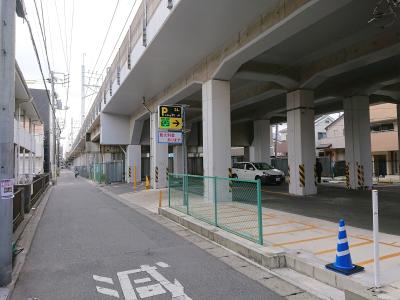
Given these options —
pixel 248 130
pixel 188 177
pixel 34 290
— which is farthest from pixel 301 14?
pixel 248 130

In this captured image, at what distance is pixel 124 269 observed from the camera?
588 cm

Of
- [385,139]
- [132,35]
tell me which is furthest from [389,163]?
[132,35]

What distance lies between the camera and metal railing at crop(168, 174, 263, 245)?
23.0 feet

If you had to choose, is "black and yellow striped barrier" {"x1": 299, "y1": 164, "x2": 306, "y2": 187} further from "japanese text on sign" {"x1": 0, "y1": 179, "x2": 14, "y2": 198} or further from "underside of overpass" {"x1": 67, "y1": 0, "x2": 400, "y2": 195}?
"japanese text on sign" {"x1": 0, "y1": 179, "x2": 14, "y2": 198}

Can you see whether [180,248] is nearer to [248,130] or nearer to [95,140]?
[248,130]

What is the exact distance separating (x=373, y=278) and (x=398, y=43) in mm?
9214

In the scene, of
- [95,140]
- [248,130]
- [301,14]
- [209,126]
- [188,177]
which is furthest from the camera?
[95,140]

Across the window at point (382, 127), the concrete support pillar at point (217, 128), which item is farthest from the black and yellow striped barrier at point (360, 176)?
the window at point (382, 127)

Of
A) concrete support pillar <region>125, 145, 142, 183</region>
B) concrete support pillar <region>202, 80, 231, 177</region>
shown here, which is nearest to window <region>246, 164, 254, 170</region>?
concrete support pillar <region>202, 80, 231, 177</region>

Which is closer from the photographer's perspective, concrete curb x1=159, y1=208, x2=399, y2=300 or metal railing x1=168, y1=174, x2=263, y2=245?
concrete curb x1=159, y1=208, x2=399, y2=300

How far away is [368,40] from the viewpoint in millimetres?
12086

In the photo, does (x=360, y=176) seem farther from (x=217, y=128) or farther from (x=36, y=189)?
(x=36, y=189)

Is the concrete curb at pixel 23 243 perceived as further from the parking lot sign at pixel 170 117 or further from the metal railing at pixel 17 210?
the parking lot sign at pixel 170 117

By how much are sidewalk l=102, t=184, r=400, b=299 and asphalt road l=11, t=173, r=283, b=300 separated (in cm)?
104
